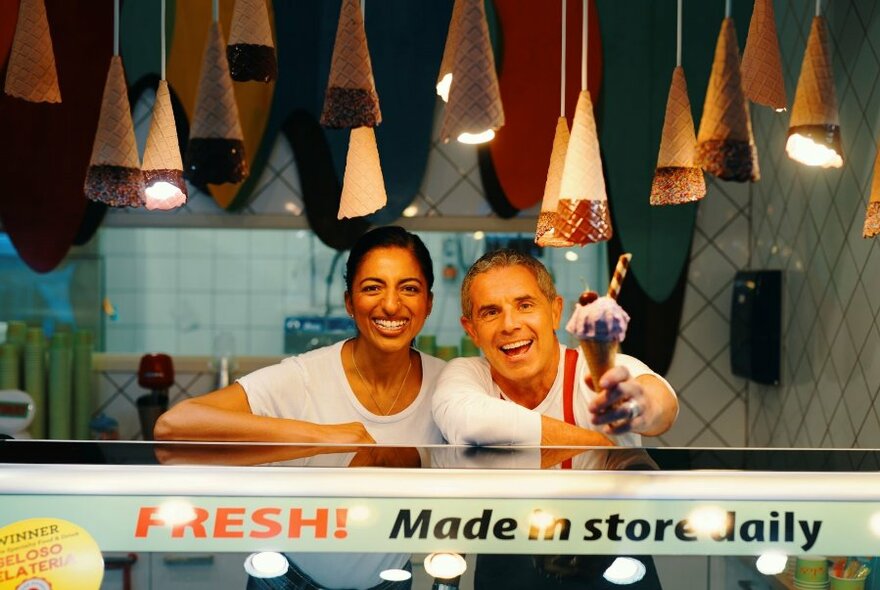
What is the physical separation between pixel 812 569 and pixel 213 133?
999 millimetres

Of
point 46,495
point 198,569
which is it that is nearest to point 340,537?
point 198,569

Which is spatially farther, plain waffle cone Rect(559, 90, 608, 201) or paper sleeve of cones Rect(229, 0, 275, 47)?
paper sleeve of cones Rect(229, 0, 275, 47)

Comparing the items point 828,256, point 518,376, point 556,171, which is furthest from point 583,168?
point 828,256

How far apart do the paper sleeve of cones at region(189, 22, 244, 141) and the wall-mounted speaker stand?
8.45 feet

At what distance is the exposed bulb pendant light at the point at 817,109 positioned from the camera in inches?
49.9

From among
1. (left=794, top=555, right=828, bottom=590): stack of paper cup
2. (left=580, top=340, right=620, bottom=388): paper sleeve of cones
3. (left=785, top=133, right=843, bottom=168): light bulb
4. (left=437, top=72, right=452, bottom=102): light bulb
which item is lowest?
(left=794, top=555, right=828, bottom=590): stack of paper cup

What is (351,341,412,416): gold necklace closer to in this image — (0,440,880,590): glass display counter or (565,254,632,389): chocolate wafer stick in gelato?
(0,440,880,590): glass display counter

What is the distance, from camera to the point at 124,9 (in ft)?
10.9

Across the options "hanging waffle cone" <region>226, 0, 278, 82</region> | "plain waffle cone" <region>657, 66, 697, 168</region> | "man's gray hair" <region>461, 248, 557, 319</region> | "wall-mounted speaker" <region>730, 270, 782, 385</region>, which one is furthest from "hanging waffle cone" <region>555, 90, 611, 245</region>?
"wall-mounted speaker" <region>730, 270, 782, 385</region>

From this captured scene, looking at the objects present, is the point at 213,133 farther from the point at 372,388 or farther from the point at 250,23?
the point at 372,388

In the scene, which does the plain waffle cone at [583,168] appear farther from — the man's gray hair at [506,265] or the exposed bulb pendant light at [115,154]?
the exposed bulb pendant light at [115,154]

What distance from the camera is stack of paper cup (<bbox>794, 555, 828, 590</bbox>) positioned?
1.08m

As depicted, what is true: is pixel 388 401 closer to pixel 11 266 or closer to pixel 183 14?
pixel 183 14

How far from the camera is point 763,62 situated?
1.45 metres
